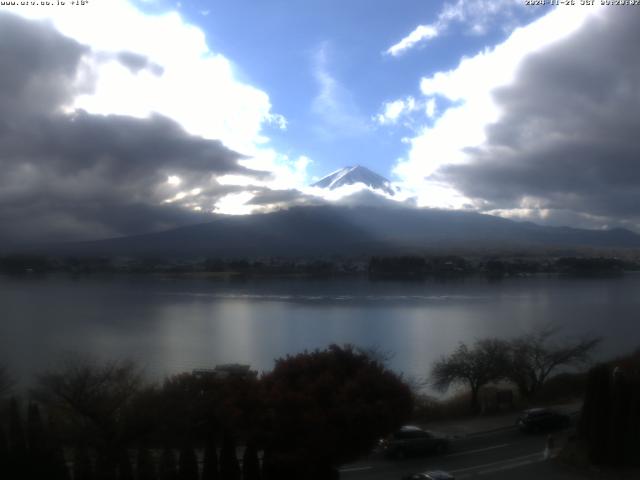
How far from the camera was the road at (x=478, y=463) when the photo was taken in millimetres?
9164

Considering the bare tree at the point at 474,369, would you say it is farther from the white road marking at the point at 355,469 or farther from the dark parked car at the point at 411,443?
the white road marking at the point at 355,469

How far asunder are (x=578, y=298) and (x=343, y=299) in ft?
52.3

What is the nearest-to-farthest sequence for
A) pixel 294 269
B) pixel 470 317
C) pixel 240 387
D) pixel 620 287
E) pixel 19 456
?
pixel 19 456
pixel 240 387
pixel 470 317
pixel 620 287
pixel 294 269

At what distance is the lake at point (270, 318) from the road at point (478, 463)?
316 inches

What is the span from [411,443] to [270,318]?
76.0 feet

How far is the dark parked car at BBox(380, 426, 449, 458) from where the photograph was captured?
10.2 m

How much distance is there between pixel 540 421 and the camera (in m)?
11.9

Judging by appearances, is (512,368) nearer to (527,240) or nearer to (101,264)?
(101,264)

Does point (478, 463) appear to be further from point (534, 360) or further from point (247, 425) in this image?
point (534, 360)

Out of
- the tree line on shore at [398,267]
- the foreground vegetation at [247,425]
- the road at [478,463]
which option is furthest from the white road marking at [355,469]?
the tree line on shore at [398,267]

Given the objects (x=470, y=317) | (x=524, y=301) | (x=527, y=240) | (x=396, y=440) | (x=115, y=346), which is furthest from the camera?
(x=527, y=240)

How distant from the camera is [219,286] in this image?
52.9m

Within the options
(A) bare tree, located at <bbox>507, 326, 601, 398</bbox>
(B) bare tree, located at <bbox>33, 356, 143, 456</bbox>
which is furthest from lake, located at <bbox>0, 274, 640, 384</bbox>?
(B) bare tree, located at <bbox>33, 356, 143, 456</bbox>

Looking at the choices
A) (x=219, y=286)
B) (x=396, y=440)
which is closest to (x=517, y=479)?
(x=396, y=440)
